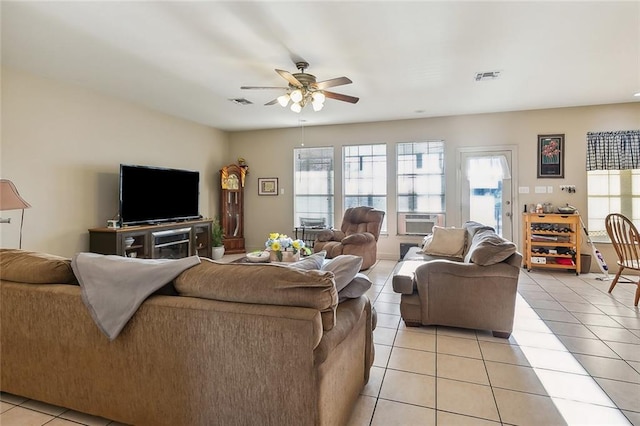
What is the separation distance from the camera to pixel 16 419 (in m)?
1.73

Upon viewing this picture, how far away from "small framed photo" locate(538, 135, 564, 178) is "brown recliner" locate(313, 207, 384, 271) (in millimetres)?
2615

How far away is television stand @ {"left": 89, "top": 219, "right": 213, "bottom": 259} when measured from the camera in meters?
4.19

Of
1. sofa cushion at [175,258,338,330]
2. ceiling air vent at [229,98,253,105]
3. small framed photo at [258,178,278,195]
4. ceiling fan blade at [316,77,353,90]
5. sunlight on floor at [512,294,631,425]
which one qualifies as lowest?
sunlight on floor at [512,294,631,425]

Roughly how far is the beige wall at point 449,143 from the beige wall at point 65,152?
207cm

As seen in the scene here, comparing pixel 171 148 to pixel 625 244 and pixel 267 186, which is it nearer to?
pixel 267 186

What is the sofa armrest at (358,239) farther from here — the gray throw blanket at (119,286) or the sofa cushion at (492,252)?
the gray throw blanket at (119,286)

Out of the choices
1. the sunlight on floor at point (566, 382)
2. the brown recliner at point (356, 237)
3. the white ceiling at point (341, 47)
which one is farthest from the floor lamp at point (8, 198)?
the sunlight on floor at point (566, 382)

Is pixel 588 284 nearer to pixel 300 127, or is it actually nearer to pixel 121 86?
pixel 300 127

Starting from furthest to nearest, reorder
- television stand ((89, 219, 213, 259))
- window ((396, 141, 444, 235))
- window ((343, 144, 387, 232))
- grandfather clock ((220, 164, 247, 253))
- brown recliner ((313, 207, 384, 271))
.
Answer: grandfather clock ((220, 164, 247, 253))
window ((343, 144, 387, 232))
window ((396, 141, 444, 235))
brown recliner ((313, 207, 384, 271))
television stand ((89, 219, 213, 259))

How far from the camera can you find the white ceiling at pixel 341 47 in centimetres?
248

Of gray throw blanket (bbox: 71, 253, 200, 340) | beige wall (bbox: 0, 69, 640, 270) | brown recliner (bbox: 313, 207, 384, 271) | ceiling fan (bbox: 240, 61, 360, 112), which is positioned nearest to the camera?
gray throw blanket (bbox: 71, 253, 200, 340)

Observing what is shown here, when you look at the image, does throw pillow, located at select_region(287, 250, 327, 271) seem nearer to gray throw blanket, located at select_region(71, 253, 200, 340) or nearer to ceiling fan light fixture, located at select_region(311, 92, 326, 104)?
gray throw blanket, located at select_region(71, 253, 200, 340)

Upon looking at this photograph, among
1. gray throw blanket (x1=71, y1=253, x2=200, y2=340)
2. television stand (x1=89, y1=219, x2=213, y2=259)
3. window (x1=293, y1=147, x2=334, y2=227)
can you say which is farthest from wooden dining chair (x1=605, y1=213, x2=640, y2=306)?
television stand (x1=89, y1=219, x2=213, y2=259)

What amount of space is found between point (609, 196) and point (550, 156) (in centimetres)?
103
